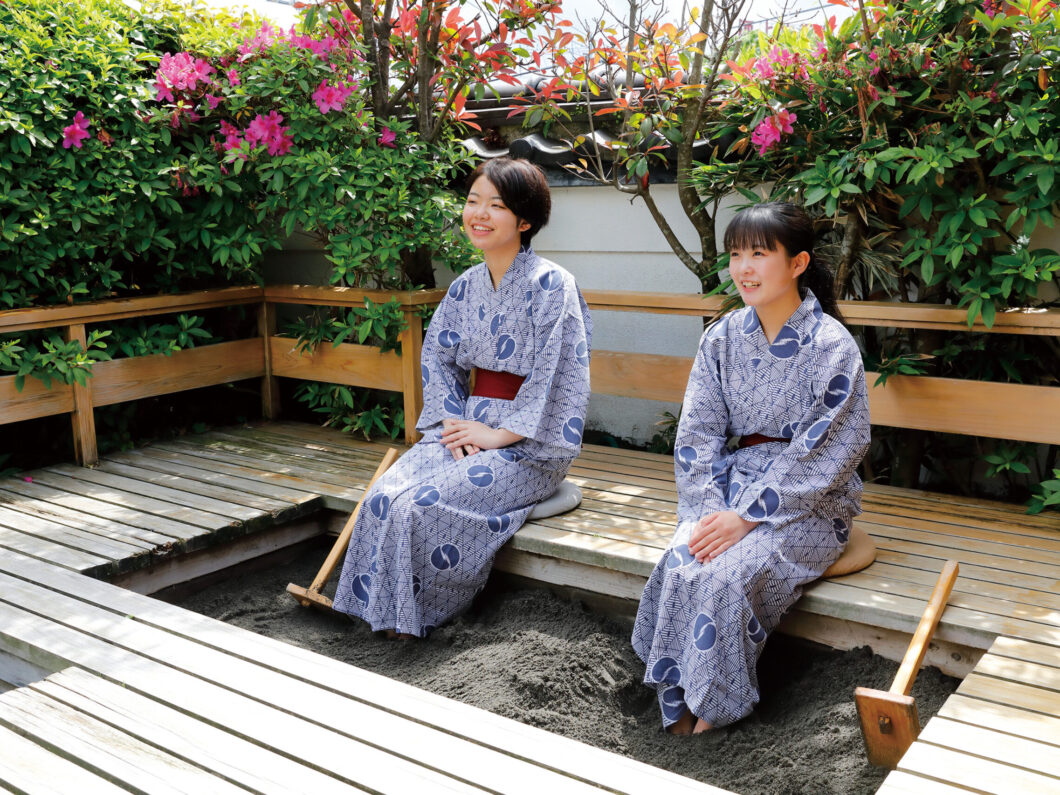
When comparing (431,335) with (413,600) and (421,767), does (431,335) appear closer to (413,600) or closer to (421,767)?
(413,600)

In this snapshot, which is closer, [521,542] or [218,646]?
[218,646]

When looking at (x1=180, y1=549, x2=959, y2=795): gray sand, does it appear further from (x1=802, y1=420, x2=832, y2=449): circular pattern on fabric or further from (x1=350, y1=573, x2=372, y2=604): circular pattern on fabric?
(x1=802, y1=420, x2=832, y2=449): circular pattern on fabric

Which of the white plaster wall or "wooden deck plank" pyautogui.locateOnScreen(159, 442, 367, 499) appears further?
the white plaster wall

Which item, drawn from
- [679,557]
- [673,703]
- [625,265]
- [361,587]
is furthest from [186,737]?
[625,265]

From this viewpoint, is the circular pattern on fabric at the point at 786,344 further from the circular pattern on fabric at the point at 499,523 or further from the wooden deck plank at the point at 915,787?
the wooden deck plank at the point at 915,787

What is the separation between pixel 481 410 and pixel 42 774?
192 cm

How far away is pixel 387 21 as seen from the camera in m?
4.66

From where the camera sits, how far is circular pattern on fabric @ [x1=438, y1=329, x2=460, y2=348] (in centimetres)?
374

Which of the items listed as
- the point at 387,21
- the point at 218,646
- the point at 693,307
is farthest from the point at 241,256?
the point at 218,646

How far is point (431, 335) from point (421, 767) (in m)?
1.97

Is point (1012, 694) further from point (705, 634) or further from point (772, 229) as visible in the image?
point (772, 229)

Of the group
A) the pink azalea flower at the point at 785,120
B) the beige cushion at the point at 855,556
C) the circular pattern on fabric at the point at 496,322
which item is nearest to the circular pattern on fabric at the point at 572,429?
the circular pattern on fabric at the point at 496,322

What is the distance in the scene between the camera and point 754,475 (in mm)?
2932

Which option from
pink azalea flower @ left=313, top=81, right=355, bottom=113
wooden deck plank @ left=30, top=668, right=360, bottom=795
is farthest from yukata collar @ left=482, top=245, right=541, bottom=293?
wooden deck plank @ left=30, top=668, right=360, bottom=795
